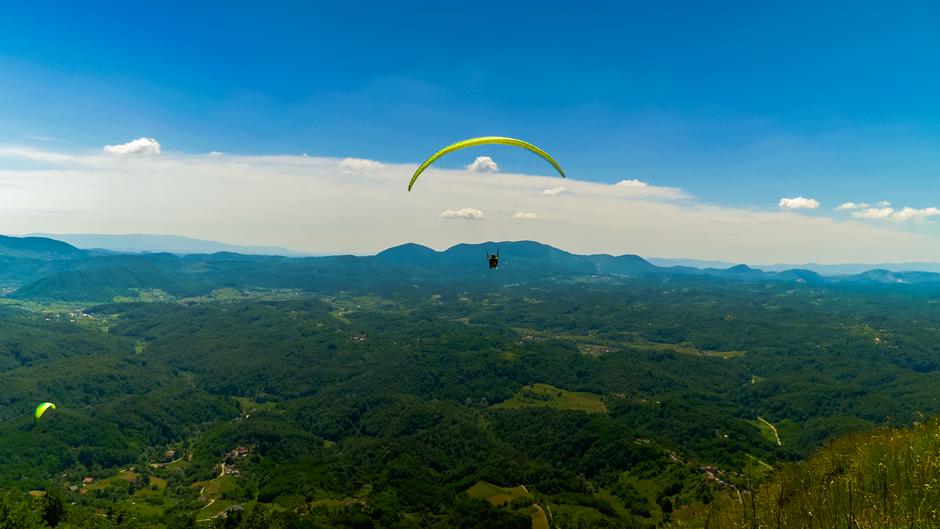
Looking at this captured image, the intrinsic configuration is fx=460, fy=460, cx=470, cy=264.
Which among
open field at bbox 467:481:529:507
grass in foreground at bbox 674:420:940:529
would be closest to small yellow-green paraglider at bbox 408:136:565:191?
grass in foreground at bbox 674:420:940:529

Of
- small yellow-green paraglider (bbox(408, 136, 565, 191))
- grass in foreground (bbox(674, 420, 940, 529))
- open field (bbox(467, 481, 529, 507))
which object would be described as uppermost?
small yellow-green paraglider (bbox(408, 136, 565, 191))

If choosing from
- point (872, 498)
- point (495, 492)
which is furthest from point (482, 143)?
point (495, 492)

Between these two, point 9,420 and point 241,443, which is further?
point 9,420

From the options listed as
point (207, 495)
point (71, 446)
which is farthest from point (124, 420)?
point (207, 495)

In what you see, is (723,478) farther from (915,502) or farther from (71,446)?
(71,446)

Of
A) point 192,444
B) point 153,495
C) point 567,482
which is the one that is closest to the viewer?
point 567,482

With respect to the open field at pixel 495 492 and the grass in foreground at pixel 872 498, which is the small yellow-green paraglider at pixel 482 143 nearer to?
the grass in foreground at pixel 872 498

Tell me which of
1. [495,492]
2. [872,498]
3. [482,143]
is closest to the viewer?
[872,498]

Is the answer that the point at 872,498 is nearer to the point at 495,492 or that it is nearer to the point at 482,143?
the point at 482,143

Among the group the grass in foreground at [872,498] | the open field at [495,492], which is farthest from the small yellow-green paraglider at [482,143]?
the open field at [495,492]

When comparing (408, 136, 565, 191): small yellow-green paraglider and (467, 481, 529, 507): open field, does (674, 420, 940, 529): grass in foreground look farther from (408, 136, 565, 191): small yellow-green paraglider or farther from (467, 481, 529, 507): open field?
(467, 481, 529, 507): open field

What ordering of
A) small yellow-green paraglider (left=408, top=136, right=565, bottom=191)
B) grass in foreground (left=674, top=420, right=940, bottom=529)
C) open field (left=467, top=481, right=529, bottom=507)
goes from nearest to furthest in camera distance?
grass in foreground (left=674, top=420, right=940, bottom=529) < small yellow-green paraglider (left=408, top=136, right=565, bottom=191) < open field (left=467, top=481, right=529, bottom=507)
